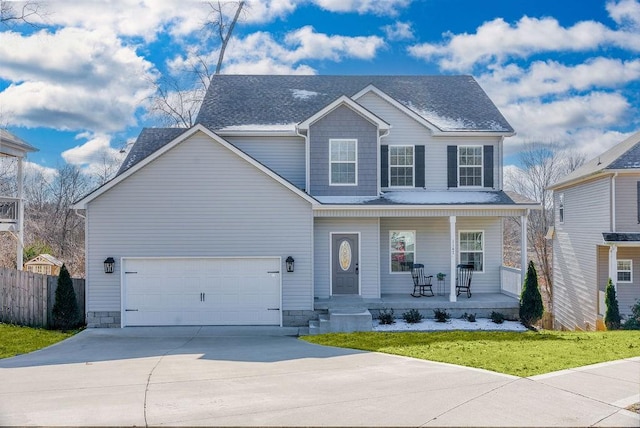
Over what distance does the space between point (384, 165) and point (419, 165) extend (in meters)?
1.23

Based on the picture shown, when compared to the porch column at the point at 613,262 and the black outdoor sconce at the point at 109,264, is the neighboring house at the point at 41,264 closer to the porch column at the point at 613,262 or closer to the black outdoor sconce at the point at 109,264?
the black outdoor sconce at the point at 109,264

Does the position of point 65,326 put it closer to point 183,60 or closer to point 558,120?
point 183,60

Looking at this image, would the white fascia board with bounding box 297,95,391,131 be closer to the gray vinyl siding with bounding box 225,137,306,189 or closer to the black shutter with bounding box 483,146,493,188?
the gray vinyl siding with bounding box 225,137,306,189

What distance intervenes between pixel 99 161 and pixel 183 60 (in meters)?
11.7

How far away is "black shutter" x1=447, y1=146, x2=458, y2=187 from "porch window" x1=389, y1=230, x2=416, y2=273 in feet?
7.22

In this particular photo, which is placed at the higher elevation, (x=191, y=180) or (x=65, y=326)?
(x=191, y=180)

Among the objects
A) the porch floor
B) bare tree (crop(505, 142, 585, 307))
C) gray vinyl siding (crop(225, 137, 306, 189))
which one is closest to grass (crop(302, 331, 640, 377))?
the porch floor

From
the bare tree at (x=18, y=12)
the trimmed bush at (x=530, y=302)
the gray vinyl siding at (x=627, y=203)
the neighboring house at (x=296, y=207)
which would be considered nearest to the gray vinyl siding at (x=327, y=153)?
the neighboring house at (x=296, y=207)

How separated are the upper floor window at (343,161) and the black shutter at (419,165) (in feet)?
8.11

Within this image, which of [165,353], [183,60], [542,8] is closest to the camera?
[165,353]

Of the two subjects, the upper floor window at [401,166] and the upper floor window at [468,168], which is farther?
the upper floor window at [468,168]

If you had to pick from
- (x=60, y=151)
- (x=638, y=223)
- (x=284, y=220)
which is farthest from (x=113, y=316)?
(x=60, y=151)

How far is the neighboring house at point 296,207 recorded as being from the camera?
47.8ft

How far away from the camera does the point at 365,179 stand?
16.3 metres
